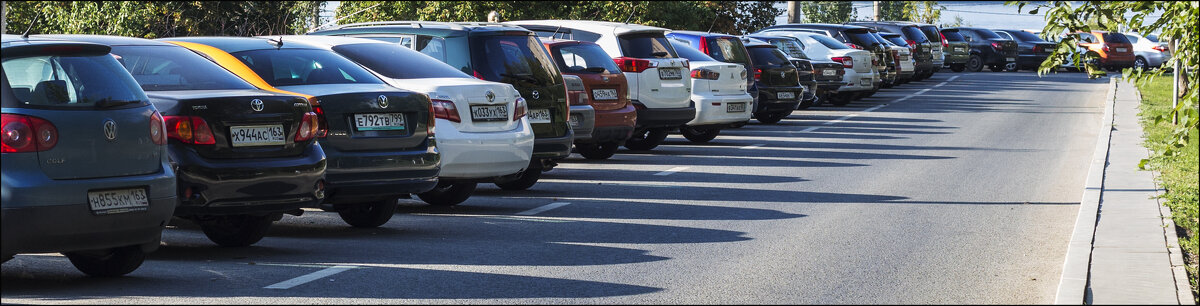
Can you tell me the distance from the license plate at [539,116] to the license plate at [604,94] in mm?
2361

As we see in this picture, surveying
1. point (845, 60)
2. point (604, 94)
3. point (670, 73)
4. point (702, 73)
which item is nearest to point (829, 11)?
point (845, 60)

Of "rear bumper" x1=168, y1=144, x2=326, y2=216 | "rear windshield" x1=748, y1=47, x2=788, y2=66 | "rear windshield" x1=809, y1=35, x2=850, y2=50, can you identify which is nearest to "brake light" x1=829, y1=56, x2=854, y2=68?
"rear windshield" x1=809, y1=35, x2=850, y2=50

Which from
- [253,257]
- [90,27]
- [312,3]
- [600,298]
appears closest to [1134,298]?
[600,298]

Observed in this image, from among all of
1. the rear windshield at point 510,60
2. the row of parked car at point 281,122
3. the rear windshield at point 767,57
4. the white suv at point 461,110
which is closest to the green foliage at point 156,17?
the rear windshield at point 767,57

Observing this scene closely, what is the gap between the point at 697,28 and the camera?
33.0 m

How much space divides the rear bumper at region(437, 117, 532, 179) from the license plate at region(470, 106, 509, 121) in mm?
109

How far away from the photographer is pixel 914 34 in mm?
37031

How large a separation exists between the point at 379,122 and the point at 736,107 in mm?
9148

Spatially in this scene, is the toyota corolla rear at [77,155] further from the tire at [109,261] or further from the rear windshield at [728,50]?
the rear windshield at [728,50]

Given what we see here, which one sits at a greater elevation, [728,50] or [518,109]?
[518,109]

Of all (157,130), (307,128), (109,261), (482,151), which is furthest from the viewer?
(482,151)

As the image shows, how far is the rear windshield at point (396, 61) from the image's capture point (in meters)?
11.0

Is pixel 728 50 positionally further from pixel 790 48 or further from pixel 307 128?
pixel 307 128

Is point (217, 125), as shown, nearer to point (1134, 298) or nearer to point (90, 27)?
point (1134, 298)
